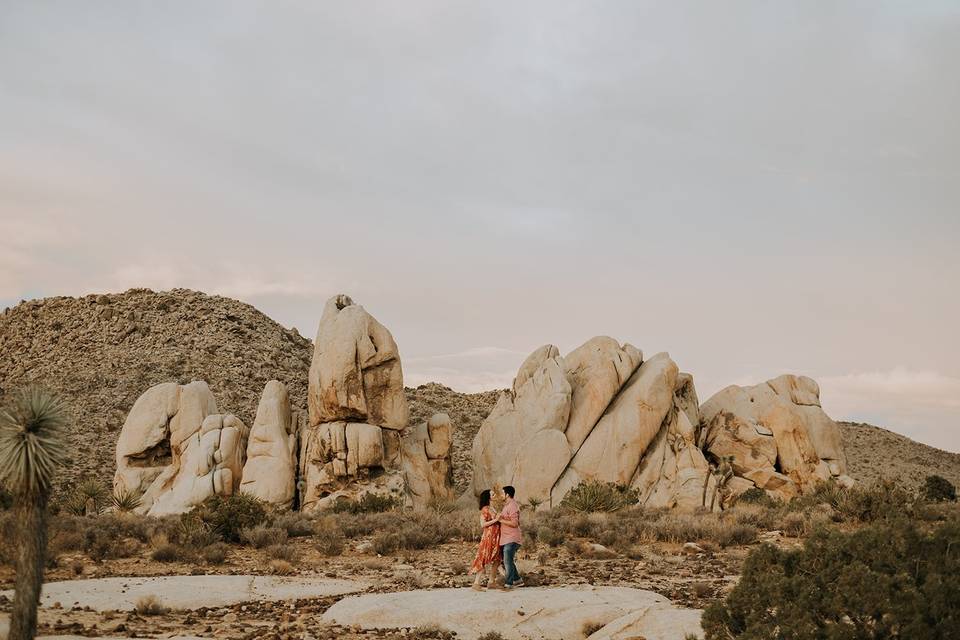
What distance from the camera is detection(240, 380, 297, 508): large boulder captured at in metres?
32.8

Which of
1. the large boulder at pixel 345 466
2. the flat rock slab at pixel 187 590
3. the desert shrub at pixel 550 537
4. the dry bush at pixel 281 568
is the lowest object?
the flat rock slab at pixel 187 590

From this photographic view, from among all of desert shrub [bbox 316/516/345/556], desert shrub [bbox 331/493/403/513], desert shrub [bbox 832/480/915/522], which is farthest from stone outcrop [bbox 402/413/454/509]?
desert shrub [bbox 832/480/915/522]

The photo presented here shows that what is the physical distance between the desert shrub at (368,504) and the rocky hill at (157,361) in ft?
38.8

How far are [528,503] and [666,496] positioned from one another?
540 cm

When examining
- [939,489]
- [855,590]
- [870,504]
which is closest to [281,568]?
[855,590]

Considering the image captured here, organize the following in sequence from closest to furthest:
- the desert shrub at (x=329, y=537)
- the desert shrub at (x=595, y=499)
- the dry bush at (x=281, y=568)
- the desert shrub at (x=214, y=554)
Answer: the dry bush at (x=281, y=568), the desert shrub at (x=214, y=554), the desert shrub at (x=329, y=537), the desert shrub at (x=595, y=499)

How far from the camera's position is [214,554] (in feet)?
68.6

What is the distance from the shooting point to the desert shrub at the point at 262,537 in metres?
23.1

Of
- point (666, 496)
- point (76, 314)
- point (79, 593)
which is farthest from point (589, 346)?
point (76, 314)

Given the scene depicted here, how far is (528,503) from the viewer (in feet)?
112

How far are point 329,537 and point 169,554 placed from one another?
13.7ft

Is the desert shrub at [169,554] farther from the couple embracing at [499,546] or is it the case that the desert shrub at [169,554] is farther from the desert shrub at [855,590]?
the desert shrub at [855,590]

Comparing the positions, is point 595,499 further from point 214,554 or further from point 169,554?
point 169,554

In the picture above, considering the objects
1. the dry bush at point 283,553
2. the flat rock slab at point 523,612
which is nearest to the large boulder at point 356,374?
the dry bush at point 283,553
